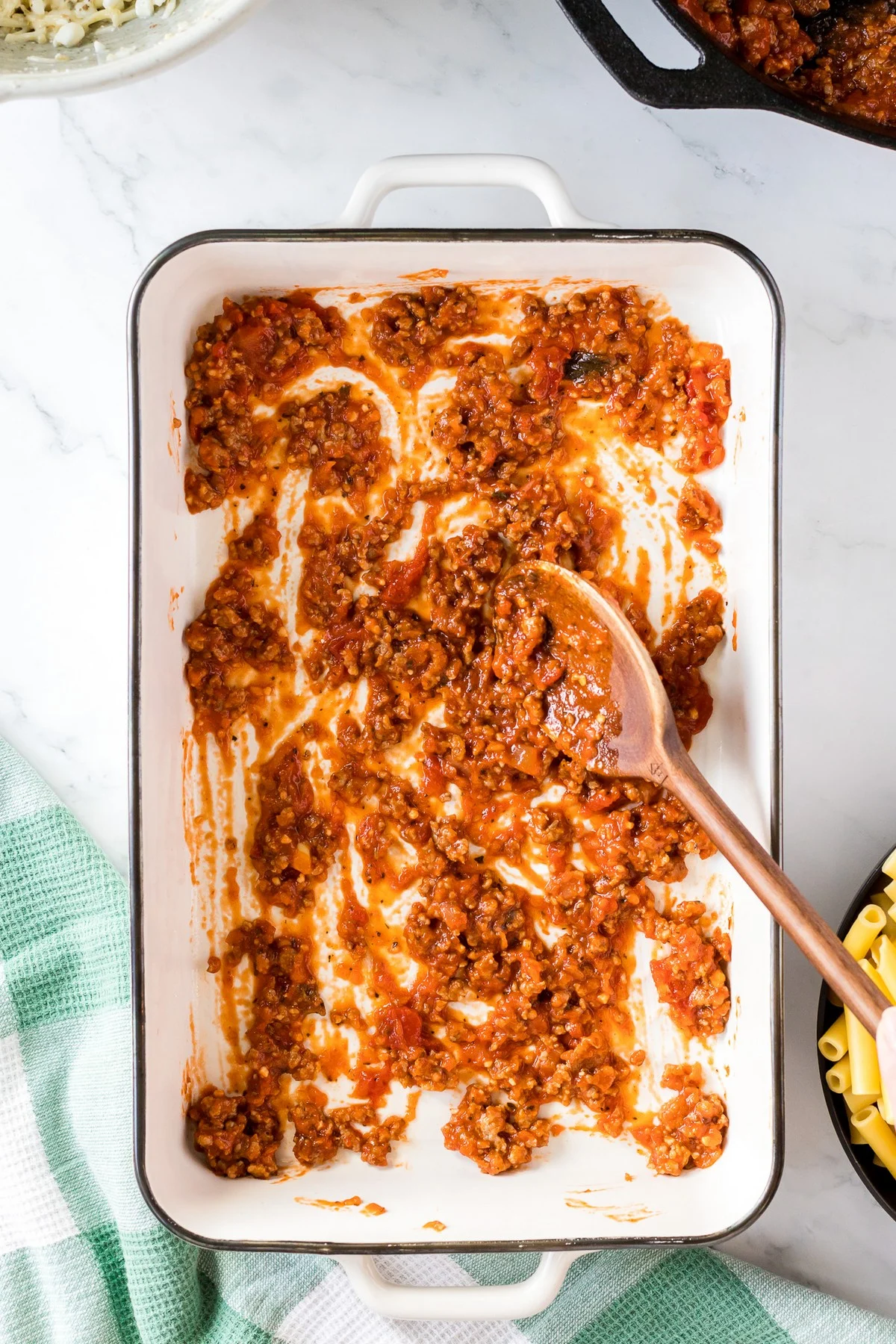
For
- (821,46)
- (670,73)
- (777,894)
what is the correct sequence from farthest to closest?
(821,46)
(777,894)
(670,73)

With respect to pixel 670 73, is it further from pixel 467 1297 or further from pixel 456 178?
pixel 467 1297

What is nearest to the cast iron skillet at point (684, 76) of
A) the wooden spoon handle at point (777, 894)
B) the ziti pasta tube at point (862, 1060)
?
the wooden spoon handle at point (777, 894)

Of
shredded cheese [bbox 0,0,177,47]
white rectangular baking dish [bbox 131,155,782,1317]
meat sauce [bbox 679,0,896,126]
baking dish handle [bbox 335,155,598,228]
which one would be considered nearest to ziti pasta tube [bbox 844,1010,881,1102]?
white rectangular baking dish [bbox 131,155,782,1317]

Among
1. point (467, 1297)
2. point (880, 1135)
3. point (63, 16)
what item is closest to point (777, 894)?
point (880, 1135)

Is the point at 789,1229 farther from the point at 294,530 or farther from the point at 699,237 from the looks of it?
the point at 699,237

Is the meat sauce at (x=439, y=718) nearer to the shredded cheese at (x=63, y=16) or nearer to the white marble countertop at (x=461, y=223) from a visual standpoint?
the white marble countertop at (x=461, y=223)

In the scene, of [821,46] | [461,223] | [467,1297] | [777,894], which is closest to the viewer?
[777,894]

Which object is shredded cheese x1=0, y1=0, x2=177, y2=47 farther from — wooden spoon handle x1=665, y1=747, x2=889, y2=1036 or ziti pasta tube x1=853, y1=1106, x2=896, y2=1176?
ziti pasta tube x1=853, y1=1106, x2=896, y2=1176

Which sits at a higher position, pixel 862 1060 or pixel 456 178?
pixel 456 178
